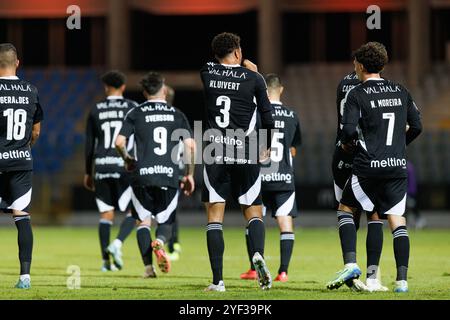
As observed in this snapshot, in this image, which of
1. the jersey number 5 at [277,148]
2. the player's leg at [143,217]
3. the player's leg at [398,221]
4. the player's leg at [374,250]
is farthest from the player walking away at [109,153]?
the player's leg at [398,221]

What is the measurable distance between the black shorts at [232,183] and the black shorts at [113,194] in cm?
416

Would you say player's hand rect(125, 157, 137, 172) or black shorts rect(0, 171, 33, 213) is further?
player's hand rect(125, 157, 137, 172)

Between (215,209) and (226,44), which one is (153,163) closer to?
(215,209)

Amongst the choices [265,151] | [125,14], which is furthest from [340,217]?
[125,14]

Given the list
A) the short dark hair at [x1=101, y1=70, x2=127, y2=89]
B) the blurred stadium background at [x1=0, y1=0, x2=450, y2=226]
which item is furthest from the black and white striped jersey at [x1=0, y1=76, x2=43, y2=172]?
the blurred stadium background at [x1=0, y1=0, x2=450, y2=226]

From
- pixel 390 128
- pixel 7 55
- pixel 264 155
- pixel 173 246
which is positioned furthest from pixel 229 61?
pixel 173 246

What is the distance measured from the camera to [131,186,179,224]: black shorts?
1313cm

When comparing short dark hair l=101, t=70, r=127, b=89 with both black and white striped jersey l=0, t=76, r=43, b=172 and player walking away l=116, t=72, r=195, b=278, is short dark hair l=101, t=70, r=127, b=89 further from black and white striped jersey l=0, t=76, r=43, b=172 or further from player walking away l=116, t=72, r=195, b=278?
black and white striped jersey l=0, t=76, r=43, b=172

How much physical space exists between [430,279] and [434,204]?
15412 mm

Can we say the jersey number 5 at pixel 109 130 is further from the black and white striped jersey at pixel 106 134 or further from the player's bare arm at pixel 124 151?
the player's bare arm at pixel 124 151

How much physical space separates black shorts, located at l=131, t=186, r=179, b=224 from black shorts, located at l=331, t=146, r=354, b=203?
7.54 feet

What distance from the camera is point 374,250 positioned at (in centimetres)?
1084

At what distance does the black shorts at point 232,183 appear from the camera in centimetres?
1078
